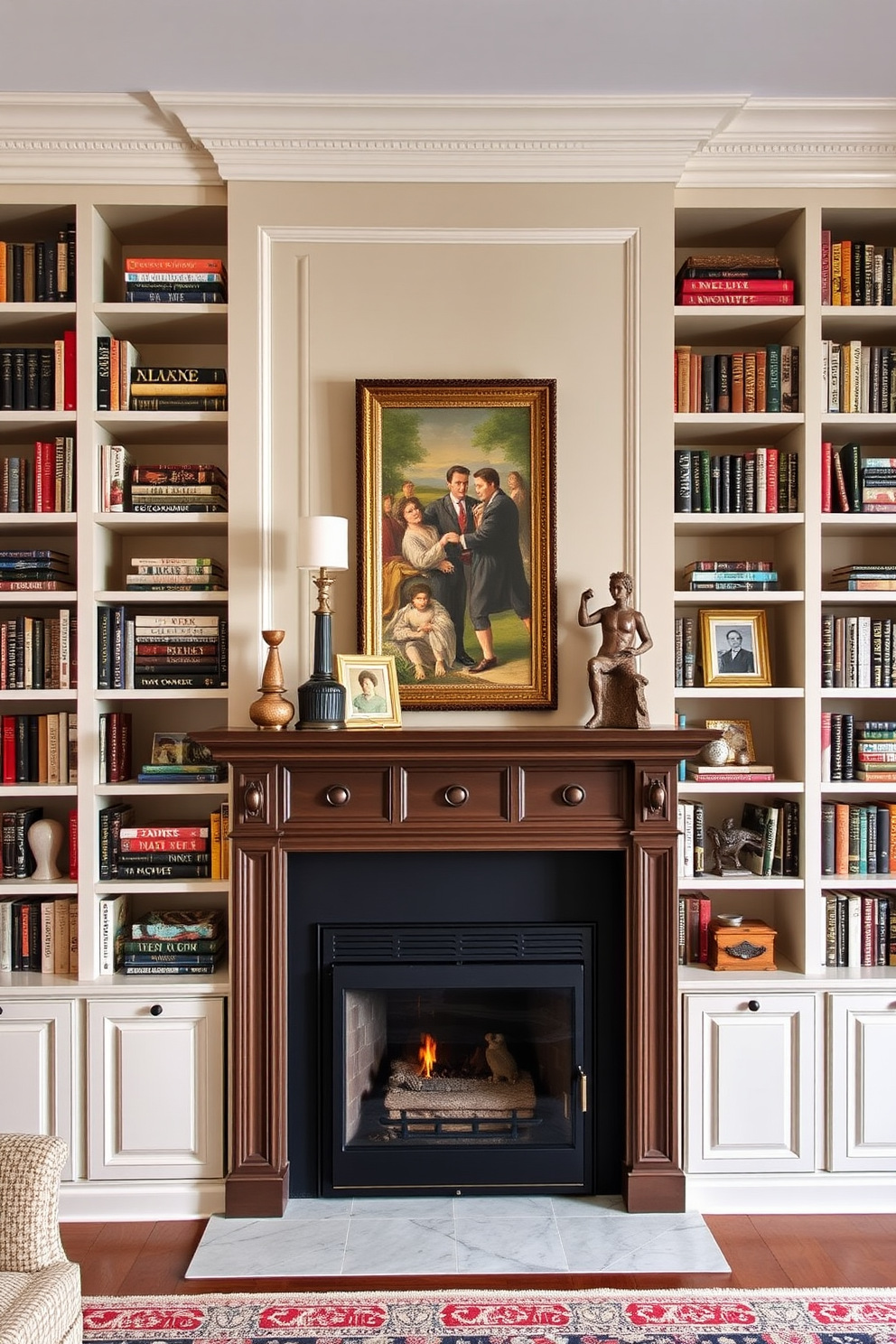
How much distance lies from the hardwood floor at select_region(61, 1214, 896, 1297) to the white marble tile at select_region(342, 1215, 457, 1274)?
0.10ft

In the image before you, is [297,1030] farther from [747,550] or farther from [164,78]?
[164,78]

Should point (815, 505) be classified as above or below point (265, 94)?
below

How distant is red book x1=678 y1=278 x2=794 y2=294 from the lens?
304 centimetres

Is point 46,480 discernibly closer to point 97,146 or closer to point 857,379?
point 97,146

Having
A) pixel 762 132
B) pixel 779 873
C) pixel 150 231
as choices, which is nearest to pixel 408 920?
pixel 779 873

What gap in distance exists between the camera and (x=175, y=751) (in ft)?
10.2

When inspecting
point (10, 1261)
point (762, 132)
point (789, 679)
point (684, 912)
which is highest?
point (762, 132)

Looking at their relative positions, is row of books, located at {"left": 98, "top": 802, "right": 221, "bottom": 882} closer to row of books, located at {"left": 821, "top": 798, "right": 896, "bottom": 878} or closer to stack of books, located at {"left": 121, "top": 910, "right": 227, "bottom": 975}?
stack of books, located at {"left": 121, "top": 910, "right": 227, "bottom": 975}

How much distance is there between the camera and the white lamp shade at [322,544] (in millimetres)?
2762

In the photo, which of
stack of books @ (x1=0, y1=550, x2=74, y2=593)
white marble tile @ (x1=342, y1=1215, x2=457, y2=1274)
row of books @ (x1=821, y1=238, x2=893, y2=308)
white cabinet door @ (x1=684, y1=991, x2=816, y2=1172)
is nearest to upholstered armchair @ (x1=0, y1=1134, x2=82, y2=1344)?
white marble tile @ (x1=342, y1=1215, x2=457, y2=1274)

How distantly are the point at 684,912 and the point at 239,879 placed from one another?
4.58 feet

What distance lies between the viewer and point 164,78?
2.75 m

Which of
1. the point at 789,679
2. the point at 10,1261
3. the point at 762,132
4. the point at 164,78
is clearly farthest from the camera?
the point at 789,679

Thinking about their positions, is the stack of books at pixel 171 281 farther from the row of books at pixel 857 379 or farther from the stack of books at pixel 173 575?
the row of books at pixel 857 379
